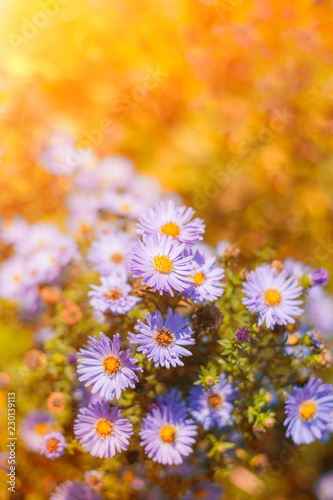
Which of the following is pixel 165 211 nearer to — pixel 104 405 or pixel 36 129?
pixel 104 405

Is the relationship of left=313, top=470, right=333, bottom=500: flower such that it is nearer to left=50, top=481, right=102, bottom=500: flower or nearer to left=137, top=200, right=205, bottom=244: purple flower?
left=50, top=481, right=102, bottom=500: flower

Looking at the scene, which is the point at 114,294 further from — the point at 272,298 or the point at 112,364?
the point at 272,298

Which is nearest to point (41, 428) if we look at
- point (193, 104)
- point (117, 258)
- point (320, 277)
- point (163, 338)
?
point (117, 258)

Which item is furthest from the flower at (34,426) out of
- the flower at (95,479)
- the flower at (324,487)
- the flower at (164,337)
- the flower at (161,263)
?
the flower at (324,487)

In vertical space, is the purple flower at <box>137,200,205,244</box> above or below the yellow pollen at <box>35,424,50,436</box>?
above

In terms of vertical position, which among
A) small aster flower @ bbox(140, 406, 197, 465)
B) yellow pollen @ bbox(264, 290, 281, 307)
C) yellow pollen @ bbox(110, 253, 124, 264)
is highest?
yellow pollen @ bbox(110, 253, 124, 264)

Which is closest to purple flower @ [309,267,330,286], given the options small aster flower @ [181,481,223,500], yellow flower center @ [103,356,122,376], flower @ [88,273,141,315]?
flower @ [88,273,141,315]

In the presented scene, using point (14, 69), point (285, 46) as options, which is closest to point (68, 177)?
point (14, 69)
